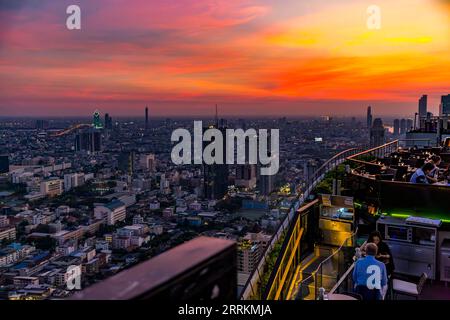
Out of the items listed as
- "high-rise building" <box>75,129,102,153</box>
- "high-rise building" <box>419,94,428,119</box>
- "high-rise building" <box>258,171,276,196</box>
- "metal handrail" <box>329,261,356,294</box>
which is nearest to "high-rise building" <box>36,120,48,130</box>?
"high-rise building" <box>75,129,102,153</box>

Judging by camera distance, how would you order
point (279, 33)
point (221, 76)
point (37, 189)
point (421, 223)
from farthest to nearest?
point (221, 76) < point (37, 189) < point (279, 33) < point (421, 223)

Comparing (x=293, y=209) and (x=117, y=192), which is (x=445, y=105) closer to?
(x=117, y=192)

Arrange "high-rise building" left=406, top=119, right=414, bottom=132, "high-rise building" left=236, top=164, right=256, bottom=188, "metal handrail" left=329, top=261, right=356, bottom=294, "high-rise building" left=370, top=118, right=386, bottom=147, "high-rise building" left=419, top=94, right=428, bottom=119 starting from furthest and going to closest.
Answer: "high-rise building" left=419, top=94, right=428, bottom=119 < "high-rise building" left=406, top=119, right=414, bottom=132 < "high-rise building" left=236, top=164, right=256, bottom=188 < "high-rise building" left=370, top=118, right=386, bottom=147 < "metal handrail" left=329, top=261, right=356, bottom=294

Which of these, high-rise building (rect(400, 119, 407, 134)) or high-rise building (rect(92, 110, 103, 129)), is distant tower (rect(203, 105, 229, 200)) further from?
high-rise building (rect(400, 119, 407, 134))

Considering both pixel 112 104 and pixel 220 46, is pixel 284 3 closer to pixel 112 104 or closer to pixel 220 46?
pixel 220 46

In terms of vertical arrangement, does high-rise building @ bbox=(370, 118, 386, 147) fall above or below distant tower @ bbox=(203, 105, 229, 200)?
above

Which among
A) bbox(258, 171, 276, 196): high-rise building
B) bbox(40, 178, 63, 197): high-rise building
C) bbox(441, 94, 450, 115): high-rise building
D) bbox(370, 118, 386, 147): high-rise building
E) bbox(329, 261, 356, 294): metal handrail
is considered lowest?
bbox(40, 178, 63, 197): high-rise building

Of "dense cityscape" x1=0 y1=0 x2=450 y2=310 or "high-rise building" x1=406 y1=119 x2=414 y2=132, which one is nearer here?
"dense cityscape" x1=0 y1=0 x2=450 y2=310
